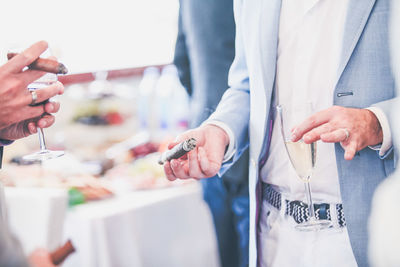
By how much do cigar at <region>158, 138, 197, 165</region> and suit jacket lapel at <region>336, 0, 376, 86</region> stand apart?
402 mm

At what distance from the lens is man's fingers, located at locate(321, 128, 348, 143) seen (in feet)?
2.76

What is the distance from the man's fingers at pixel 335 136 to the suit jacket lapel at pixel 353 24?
18 cm

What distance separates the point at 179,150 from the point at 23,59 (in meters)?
0.40

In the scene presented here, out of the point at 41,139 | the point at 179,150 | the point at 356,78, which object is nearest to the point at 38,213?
the point at 41,139

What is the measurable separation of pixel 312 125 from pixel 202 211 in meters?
1.28

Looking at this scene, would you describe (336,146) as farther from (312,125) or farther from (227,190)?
(227,190)

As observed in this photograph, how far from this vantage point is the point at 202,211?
2053 millimetres

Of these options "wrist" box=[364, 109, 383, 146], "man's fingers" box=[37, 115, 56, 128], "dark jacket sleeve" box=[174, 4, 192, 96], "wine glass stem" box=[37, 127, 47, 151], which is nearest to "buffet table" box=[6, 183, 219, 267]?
"wine glass stem" box=[37, 127, 47, 151]

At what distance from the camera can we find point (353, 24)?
0.94 m

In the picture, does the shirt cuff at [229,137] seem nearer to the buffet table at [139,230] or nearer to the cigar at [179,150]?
the cigar at [179,150]

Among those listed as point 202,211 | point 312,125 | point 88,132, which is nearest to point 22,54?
point 312,125

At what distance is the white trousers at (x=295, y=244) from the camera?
1.03 metres

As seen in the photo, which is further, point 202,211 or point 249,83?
point 202,211

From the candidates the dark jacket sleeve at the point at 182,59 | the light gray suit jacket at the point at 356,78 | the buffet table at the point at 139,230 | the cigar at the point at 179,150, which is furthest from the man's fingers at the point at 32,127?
the dark jacket sleeve at the point at 182,59
